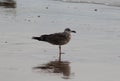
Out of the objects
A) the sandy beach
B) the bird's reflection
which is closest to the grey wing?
the sandy beach

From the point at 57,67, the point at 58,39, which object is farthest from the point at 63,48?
the point at 57,67

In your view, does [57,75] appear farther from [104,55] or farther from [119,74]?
[104,55]

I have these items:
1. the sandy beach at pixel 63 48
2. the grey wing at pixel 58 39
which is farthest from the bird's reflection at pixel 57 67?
the grey wing at pixel 58 39

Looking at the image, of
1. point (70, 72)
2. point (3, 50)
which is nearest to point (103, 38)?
point (3, 50)

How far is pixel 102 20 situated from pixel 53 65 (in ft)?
25.8

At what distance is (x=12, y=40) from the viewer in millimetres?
12414

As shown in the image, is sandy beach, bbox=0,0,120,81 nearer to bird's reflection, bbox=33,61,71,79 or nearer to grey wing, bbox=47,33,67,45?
bird's reflection, bbox=33,61,71,79

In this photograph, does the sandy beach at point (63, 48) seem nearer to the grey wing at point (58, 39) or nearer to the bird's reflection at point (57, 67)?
the bird's reflection at point (57, 67)

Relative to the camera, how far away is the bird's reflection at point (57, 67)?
9.31 metres

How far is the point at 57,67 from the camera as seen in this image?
386 inches

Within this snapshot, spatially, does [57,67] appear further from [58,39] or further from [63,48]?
[63,48]

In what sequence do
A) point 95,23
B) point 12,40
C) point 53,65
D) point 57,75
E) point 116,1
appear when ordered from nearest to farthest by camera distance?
point 57,75, point 53,65, point 12,40, point 95,23, point 116,1

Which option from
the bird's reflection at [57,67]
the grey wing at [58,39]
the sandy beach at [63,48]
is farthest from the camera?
the grey wing at [58,39]

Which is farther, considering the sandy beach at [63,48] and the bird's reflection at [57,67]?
the bird's reflection at [57,67]
